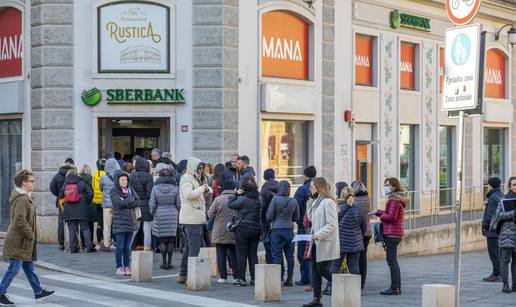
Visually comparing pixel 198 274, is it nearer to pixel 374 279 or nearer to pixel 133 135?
pixel 374 279

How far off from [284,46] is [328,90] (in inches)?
75.9

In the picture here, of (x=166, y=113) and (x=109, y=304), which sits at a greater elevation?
(x=166, y=113)

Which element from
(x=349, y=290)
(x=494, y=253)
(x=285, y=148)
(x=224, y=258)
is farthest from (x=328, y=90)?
(x=349, y=290)

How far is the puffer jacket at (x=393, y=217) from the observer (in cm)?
1456

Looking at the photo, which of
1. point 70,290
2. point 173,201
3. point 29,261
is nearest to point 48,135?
point 173,201

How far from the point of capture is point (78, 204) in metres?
18.7

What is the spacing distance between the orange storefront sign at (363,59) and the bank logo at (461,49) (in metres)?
15.9

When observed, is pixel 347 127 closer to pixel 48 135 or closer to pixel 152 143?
pixel 152 143

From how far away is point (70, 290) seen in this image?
1456cm

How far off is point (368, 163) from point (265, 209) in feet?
39.0

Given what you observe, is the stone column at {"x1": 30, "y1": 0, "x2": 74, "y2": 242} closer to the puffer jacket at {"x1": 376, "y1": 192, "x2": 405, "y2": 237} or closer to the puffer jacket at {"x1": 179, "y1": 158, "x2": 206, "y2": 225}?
the puffer jacket at {"x1": 179, "y1": 158, "x2": 206, "y2": 225}

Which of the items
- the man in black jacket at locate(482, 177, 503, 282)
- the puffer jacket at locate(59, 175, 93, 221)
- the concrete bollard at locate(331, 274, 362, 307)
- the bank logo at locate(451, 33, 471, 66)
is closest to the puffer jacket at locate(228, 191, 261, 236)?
the concrete bollard at locate(331, 274, 362, 307)

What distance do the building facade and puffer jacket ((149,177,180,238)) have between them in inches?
195

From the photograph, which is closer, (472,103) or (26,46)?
(472,103)
